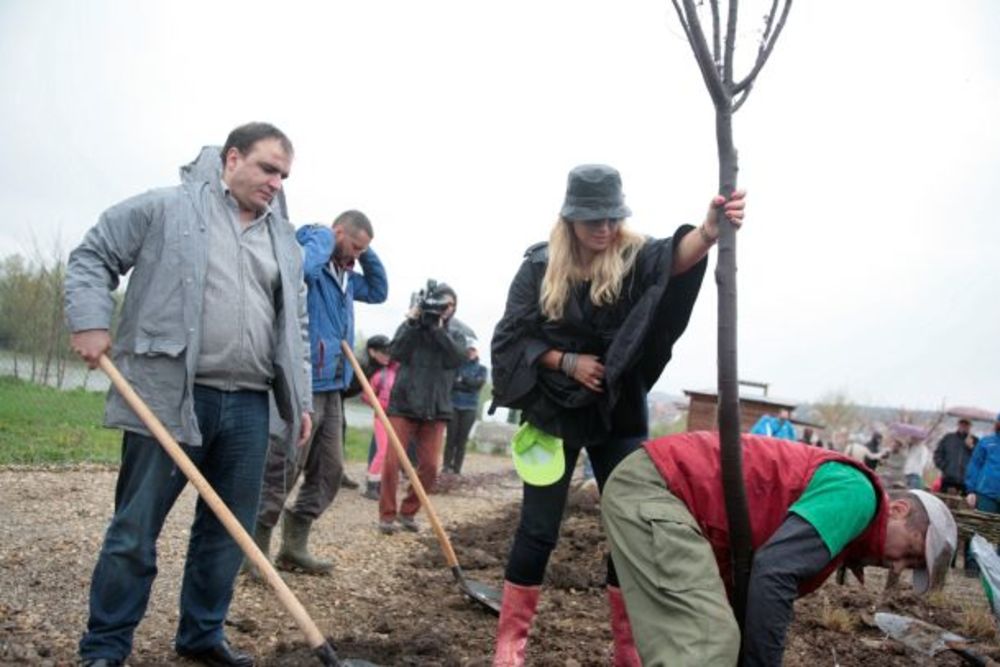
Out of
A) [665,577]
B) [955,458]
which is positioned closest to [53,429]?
[665,577]

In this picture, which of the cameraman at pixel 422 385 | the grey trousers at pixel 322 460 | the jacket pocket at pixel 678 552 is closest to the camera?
the jacket pocket at pixel 678 552

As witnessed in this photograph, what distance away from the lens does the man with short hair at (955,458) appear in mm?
11719

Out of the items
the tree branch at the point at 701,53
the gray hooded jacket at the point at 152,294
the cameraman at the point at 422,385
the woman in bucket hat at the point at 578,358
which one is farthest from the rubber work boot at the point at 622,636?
the cameraman at the point at 422,385

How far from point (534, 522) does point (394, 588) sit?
1906mm

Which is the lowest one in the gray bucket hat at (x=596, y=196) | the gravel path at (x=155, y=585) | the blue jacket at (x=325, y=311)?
the gravel path at (x=155, y=585)

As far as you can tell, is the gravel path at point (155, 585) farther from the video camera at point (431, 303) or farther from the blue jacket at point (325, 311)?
the video camera at point (431, 303)

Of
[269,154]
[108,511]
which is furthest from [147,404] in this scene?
[108,511]

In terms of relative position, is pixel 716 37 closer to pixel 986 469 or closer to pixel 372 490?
pixel 372 490

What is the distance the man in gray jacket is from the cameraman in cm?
316

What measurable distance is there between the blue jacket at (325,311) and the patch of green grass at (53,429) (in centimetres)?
189

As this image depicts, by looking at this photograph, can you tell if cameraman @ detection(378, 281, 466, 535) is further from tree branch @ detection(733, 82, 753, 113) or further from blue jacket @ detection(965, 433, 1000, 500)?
blue jacket @ detection(965, 433, 1000, 500)

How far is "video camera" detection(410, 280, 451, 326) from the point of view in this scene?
268 inches

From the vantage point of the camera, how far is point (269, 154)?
2.97m

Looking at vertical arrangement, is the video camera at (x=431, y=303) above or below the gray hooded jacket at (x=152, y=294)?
above
